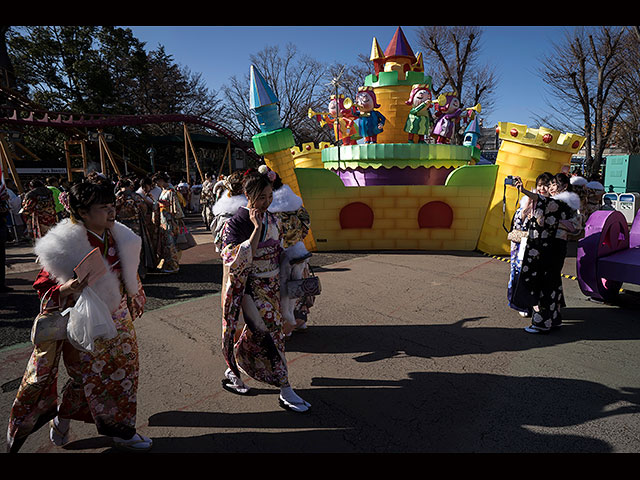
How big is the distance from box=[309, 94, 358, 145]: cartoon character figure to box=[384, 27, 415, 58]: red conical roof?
6.90 feet

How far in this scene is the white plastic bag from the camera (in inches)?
84.6

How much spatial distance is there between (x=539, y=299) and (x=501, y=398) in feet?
5.62

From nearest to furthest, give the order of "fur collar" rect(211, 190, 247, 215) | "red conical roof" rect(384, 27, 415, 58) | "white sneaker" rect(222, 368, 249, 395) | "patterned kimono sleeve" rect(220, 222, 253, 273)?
"patterned kimono sleeve" rect(220, 222, 253, 273)
"white sneaker" rect(222, 368, 249, 395)
"fur collar" rect(211, 190, 247, 215)
"red conical roof" rect(384, 27, 415, 58)

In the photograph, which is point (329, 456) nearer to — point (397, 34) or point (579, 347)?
point (579, 347)

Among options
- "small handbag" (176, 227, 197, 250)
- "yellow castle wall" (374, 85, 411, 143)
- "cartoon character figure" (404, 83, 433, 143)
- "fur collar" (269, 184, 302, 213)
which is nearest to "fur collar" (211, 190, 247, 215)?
"fur collar" (269, 184, 302, 213)

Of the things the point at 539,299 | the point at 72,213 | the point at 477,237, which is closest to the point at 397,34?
the point at 477,237

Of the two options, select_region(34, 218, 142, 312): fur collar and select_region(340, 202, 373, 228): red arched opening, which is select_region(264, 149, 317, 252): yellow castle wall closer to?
select_region(340, 202, 373, 228): red arched opening

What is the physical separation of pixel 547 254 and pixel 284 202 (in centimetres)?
295

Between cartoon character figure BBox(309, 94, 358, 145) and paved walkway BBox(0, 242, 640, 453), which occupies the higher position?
cartoon character figure BBox(309, 94, 358, 145)

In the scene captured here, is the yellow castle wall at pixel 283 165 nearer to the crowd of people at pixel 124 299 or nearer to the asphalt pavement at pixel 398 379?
the asphalt pavement at pixel 398 379

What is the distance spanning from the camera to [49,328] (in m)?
2.22

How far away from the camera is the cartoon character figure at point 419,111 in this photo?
891 centimetres

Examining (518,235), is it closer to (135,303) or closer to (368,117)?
(135,303)

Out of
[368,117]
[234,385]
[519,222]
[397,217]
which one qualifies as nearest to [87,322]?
[234,385]
